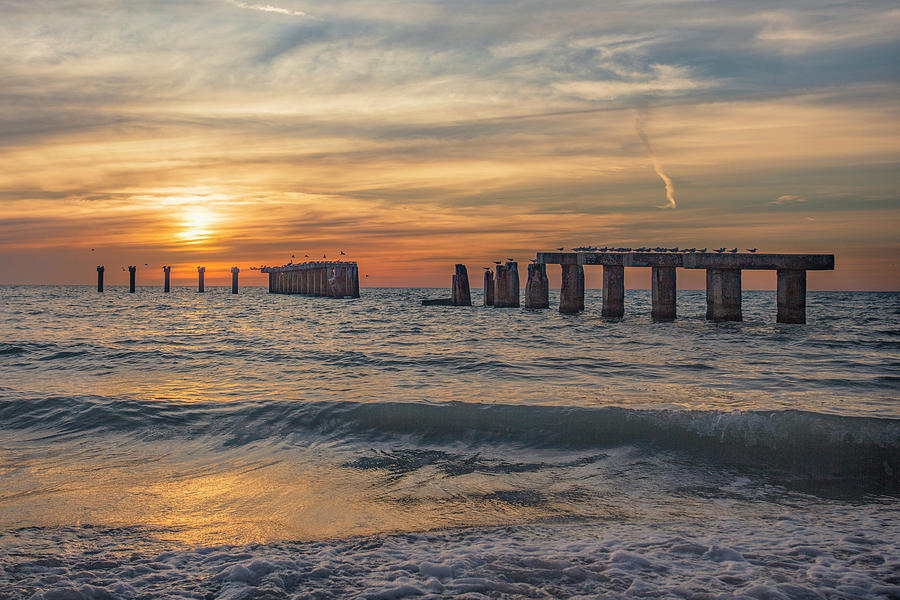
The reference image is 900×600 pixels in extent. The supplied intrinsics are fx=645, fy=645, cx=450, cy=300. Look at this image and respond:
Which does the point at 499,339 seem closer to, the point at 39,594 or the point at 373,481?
the point at 373,481

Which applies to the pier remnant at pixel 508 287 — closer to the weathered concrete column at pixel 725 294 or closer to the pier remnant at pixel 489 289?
the pier remnant at pixel 489 289

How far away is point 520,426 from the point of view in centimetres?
826

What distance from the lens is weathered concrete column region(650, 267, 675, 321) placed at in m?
25.7

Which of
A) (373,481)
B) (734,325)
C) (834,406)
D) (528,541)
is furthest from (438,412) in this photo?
(734,325)

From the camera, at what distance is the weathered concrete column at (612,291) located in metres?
27.1

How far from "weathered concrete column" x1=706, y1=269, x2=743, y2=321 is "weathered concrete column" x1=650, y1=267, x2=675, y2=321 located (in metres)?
1.75

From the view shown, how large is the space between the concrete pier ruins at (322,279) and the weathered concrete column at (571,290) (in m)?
34.8

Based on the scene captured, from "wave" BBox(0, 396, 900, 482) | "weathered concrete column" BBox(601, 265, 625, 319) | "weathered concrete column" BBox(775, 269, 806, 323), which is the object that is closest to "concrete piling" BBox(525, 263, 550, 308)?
"weathered concrete column" BBox(601, 265, 625, 319)

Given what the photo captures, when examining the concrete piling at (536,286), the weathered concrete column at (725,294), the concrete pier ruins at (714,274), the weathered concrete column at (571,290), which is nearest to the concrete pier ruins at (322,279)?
the concrete piling at (536,286)

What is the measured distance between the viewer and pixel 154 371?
13.4m

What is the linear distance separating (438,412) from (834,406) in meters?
5.57

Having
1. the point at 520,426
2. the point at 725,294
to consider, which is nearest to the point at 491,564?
the point at 520,426

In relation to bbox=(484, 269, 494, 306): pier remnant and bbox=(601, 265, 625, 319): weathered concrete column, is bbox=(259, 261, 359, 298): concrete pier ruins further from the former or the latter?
bbox=(601, 265, 625, 319): weathered concrete column

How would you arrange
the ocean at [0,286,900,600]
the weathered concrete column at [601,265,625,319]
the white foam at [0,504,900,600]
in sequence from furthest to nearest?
the weathered concrete column at [601,265,625,319] < the ocean at [0,286,900,600] < the white foam at [0,504,900,600]
